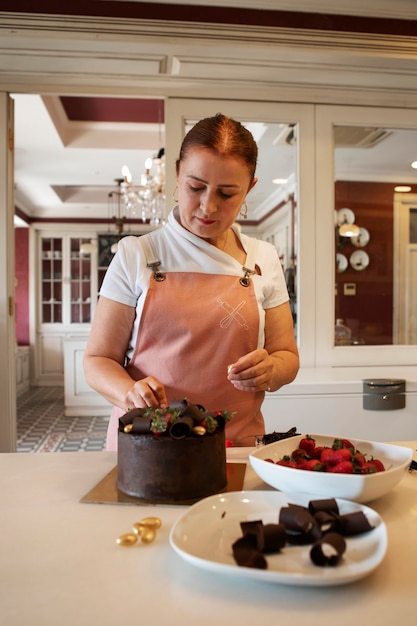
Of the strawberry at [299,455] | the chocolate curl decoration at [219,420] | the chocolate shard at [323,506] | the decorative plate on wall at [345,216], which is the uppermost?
the decorative plate on wall at [345,216]

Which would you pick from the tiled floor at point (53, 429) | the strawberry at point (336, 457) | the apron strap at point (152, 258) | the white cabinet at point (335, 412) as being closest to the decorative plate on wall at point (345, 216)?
the white cabinet at point (335, 412)

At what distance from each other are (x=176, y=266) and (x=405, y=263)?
216cm

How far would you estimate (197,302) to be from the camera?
4.67 ft

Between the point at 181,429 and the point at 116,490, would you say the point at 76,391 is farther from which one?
the point at 181,429

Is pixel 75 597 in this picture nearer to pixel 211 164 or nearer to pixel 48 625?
pixel 48 625

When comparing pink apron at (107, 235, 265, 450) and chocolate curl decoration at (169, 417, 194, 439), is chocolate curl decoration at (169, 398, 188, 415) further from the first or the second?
pink apron at (107, 235, 265, 450)

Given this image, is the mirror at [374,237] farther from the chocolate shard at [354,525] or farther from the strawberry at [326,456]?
the chocolate shard at [354,525]

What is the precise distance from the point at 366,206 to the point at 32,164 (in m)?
4.41

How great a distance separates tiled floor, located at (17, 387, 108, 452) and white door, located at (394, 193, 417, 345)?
271cm

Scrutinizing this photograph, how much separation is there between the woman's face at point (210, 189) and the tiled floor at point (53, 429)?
3.57 m

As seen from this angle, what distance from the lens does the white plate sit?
604 millimetres

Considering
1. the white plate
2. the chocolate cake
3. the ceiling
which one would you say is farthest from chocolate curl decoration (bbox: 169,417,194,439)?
the ceiling

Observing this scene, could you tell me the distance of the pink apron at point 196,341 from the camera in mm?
1395

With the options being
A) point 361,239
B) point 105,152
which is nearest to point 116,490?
point 361,239
